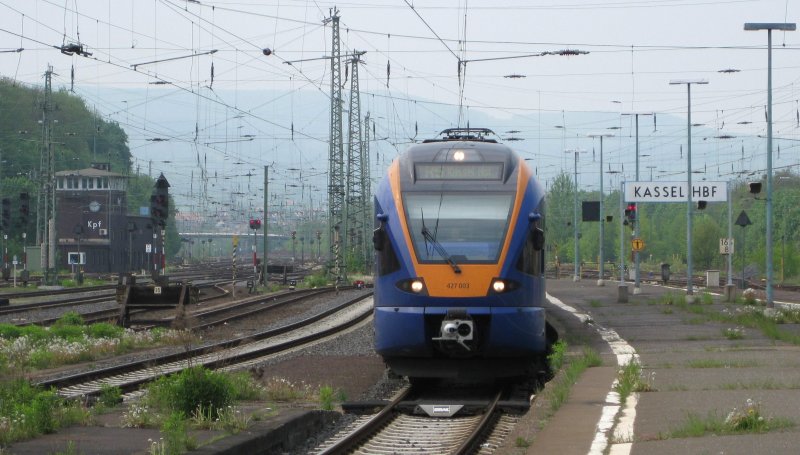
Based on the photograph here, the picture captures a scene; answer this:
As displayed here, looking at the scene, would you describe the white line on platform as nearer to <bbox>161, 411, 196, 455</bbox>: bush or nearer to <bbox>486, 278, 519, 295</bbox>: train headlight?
<bbox>486, 278, 519, 295</bbox>: train headlight

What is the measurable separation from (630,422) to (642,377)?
374cm

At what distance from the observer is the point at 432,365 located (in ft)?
52.5

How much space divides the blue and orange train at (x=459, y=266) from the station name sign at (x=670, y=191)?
1324 inches

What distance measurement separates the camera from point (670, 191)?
162 ft

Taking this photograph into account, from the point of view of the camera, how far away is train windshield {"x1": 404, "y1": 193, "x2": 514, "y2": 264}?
15.8 m

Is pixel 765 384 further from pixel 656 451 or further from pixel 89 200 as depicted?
pixel 89 200

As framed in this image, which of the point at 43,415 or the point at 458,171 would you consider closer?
the point at 43,415

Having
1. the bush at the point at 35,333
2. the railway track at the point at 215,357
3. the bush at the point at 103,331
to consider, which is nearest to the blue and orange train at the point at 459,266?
the railway track at the point at 215,357

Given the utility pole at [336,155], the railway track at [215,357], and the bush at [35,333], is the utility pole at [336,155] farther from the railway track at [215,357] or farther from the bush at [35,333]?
the bush at [35,333]

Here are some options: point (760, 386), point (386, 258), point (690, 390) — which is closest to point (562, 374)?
point (386, 258)

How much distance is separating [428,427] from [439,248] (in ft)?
10.7

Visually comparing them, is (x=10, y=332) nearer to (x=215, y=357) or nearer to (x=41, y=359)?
(x=41, y=359)

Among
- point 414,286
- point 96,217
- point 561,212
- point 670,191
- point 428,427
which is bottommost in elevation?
point 428,427

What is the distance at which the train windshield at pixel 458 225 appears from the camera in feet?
51.9
